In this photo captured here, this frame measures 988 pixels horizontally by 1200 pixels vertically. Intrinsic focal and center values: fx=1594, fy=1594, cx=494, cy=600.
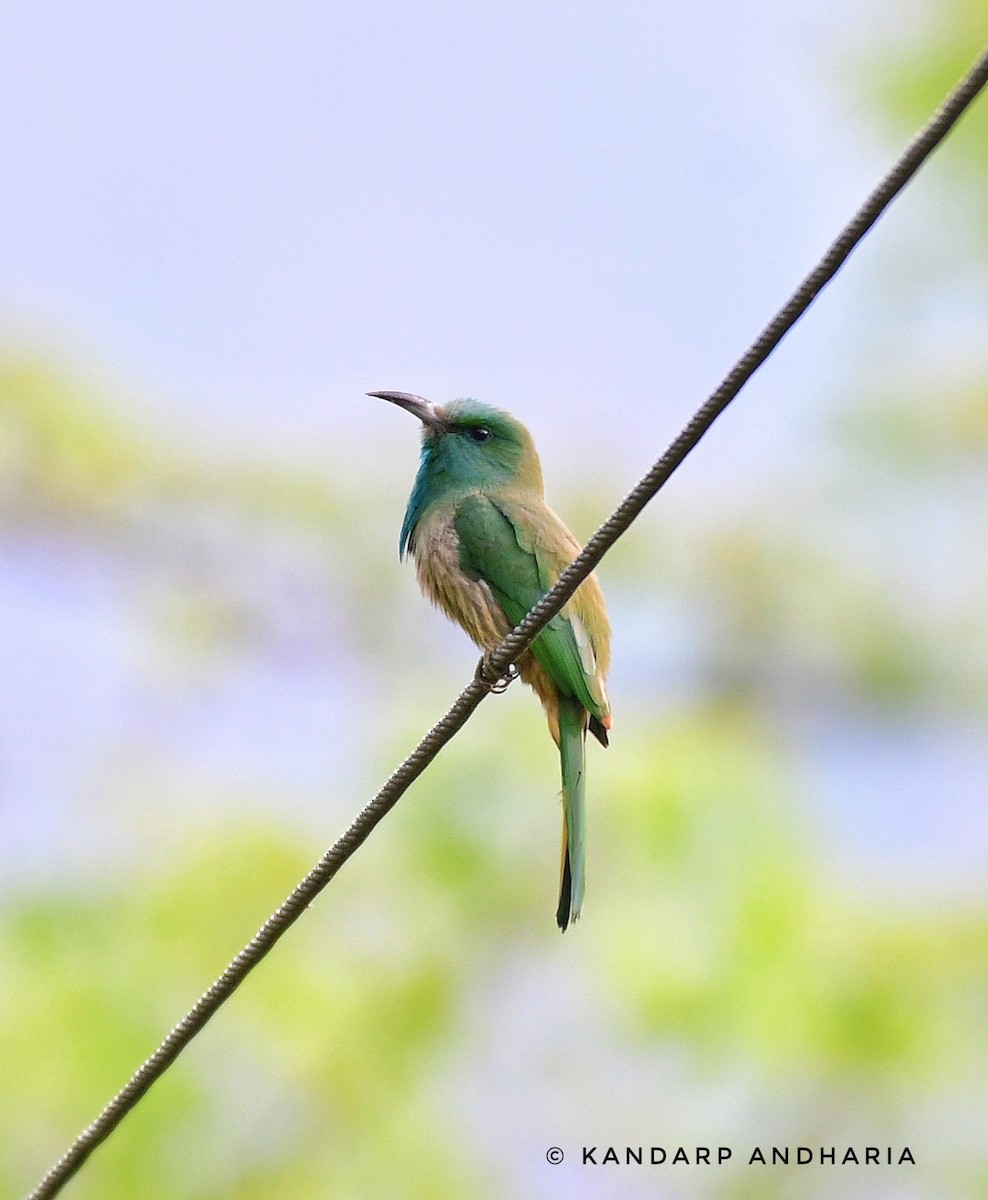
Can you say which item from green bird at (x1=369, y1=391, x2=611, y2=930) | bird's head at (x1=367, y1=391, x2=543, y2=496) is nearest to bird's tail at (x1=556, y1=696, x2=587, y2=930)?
green bird at (x1=369, y1=391, x2=611, y2=930)

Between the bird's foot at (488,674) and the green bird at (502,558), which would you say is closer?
the bird's foot at (488,674)

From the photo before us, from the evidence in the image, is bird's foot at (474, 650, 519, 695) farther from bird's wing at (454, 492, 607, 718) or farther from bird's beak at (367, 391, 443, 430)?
bird's beak at (367, 391, 443, 430)

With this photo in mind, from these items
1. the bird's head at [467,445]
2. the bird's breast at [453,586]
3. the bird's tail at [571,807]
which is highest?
the bird's head at [467,445]

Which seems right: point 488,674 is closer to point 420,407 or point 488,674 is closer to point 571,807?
point 571,807

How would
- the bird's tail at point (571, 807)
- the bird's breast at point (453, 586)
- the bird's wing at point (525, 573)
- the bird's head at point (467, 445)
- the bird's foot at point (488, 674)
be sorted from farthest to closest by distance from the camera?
the bird's head at point (467, 445), the bird's breast at point (453, 586), the bird's wing at point (525, 573), the bird's tail at point (571, 807), the bird's foot at point (488, 674)

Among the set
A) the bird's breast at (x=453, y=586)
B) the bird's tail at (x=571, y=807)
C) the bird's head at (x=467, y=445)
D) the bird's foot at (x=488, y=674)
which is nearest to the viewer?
the bird's foot at (x=488, y=674)

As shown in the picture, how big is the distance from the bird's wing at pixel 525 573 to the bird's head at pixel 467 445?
0.11 metres

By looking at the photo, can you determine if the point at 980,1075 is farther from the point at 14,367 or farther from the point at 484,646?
the point at 14,367

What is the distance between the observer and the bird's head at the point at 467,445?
3611mm

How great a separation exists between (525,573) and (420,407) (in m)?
0.49

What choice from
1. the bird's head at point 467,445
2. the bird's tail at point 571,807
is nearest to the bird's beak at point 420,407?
the bird's head at point 467,445

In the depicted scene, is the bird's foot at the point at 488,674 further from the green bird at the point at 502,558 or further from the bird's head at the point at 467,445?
the bird's head at the point at 467,445

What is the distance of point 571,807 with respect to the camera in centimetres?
321

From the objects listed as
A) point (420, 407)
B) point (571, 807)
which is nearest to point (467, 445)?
point (420, 407)
